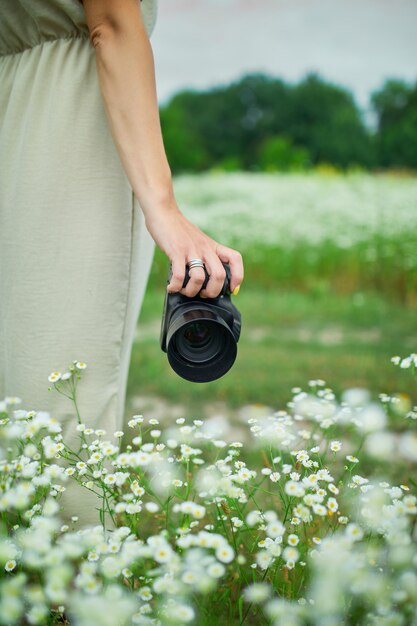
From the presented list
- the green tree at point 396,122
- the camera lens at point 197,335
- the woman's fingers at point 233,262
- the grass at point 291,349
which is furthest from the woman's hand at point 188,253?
the green tree at point 396,122

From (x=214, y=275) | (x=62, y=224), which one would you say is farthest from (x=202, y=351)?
(x=62, y=224)

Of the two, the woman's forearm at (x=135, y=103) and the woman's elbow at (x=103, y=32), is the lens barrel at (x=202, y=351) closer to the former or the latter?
the woman's forearm at (x=135, y=103)

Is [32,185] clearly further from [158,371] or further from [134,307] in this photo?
[158,371]

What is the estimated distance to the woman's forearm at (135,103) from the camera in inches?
49.3

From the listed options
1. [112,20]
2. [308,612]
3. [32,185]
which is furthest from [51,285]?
[308,612]

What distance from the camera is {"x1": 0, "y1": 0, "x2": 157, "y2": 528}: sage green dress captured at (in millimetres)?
1403

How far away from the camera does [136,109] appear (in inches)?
49.7

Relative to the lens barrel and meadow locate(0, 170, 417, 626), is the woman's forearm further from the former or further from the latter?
meadow locate(0, 170, 417, 626)

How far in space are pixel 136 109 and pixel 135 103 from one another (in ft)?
0.04

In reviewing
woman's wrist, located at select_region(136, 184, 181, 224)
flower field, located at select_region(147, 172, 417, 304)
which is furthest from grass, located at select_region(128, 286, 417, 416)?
woman's wrist, located at select_region(136, 184, 181, 224)

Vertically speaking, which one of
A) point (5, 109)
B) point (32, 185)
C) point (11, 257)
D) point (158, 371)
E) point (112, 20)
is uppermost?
point (112, 20)

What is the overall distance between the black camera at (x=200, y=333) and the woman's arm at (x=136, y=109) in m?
0.08

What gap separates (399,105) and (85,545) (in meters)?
27.7

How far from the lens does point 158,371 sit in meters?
3.74
